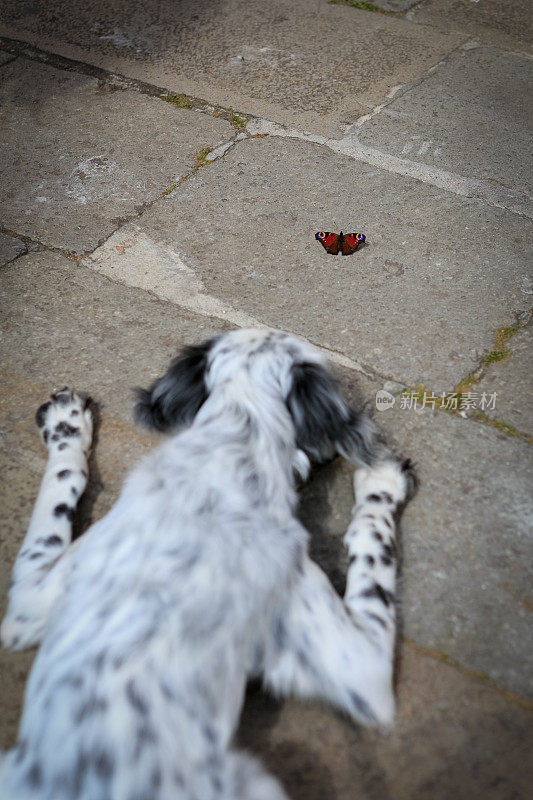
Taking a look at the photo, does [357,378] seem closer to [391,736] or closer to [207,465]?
[207,465]

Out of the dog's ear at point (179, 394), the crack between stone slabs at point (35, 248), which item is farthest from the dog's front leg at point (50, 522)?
the crack between stone slabs at point (35, 248)

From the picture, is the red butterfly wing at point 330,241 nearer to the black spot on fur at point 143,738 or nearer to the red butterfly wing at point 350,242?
the red butterfly wing at point 350,242

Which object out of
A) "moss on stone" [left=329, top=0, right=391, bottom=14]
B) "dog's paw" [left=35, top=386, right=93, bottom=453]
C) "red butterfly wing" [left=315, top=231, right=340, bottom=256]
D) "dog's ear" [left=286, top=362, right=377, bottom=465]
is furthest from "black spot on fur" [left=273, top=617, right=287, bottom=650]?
"moss on stone" [left=329, top=0, right=391, bottom=14]

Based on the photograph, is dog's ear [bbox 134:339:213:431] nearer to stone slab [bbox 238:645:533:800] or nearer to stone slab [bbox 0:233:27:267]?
stone slab [bbox 238:645:533:800]

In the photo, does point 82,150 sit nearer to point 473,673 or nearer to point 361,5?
point 361,5

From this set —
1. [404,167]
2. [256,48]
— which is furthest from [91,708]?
[256,48]
